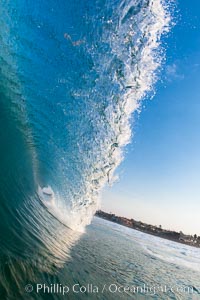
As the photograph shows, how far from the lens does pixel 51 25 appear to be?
839cm

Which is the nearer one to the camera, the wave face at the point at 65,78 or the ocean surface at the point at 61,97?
the ocean surface at the point at 61,97

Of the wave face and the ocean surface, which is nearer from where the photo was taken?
the ocean surface

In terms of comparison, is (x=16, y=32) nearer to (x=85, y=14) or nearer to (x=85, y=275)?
(x=85, y=14)

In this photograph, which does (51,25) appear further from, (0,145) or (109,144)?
(109,144)

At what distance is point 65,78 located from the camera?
938cm

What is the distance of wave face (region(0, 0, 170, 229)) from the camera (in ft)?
26.5

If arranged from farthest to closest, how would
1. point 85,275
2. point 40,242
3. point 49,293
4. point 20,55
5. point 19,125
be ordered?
1. point 19,125
2. point 20,55
3. point 40,242
4. point 85,275
5. point 49,293

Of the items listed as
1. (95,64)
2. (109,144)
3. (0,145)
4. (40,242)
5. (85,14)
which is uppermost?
(85,14)

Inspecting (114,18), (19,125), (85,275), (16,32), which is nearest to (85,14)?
(114,18)

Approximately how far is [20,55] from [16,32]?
72cm

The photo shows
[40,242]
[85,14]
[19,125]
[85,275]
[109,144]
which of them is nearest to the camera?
[85,275]

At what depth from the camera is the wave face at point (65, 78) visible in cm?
806

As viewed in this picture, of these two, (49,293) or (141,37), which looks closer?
(49,293)

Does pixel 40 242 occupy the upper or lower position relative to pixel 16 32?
lower
